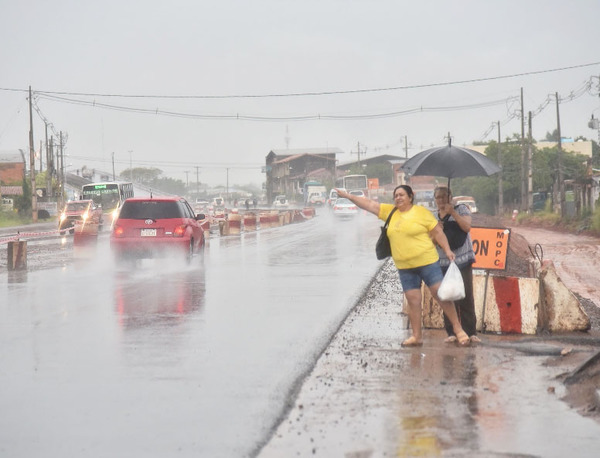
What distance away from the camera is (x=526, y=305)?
11.9 meters

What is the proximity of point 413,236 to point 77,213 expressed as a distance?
4031 cm

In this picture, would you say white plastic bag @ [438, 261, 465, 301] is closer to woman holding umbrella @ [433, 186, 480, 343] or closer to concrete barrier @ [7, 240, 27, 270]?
woman holding umbrella @ [433, 186, 480, 343]

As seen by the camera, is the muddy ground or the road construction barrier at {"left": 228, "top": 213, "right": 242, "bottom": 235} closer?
the muddy ground

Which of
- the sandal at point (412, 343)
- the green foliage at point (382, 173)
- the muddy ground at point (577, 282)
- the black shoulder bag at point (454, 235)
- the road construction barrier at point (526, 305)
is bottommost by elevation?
the muddy ground at point (577, 282)

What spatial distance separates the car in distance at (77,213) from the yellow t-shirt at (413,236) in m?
37.3

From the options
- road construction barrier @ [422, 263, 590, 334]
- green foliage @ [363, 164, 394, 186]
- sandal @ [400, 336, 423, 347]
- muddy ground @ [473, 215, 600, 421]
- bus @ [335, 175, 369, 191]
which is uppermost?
green foliage @ [363, 164, 394, 186]

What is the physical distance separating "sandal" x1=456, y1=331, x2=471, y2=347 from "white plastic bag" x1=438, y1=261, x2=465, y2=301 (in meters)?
0.44

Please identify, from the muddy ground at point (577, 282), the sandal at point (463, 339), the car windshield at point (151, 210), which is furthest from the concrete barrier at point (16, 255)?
the sandal at point (463, 339)

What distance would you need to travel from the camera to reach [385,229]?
10.9m

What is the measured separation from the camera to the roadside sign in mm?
12516

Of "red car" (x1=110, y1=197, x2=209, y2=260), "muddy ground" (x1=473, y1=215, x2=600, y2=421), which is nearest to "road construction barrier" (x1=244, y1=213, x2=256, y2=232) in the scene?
"muddy ground" (x1=473, y1=215, x2=600, y2=421)

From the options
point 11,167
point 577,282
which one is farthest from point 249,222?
point 11,167

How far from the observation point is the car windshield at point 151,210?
23875 mm

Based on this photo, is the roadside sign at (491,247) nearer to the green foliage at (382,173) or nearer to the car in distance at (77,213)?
the car in distance at (77,213)
